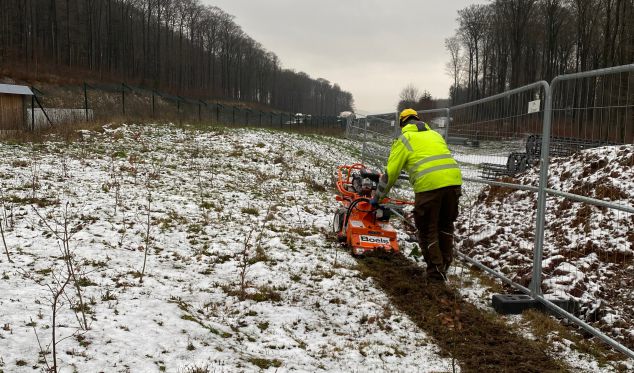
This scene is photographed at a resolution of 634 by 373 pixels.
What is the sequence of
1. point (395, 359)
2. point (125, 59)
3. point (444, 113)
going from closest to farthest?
point (395, 359) → point (444, 113) → point (125, 59)

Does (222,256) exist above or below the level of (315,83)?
below

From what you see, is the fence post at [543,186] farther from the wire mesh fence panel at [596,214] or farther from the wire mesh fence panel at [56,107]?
the wire mesh fence panel at [56,107]

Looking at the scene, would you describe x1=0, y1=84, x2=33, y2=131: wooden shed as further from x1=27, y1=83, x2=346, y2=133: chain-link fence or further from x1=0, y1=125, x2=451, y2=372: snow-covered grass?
x1=0, y1=125, x2=451, y2=372: snow-covered grass

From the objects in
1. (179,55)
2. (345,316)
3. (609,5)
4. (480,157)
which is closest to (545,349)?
(345,316)

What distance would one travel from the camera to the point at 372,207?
595 centimetres

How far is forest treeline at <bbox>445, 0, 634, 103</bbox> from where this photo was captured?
3184 cm

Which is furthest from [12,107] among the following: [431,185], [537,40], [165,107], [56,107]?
[537,40]

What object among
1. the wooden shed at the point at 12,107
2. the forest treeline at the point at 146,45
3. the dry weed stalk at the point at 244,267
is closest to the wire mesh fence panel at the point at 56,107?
the wooden shed at the point at 12,107

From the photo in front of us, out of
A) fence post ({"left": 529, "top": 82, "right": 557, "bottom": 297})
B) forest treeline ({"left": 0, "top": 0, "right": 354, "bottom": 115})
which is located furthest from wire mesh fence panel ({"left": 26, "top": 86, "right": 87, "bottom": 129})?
fence post ({"left": 529, "top": 82, "right": 557, "bottom": 297})

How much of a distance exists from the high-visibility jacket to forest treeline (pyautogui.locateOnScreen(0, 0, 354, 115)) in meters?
51.9

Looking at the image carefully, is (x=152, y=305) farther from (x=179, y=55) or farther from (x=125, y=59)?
(x=179, y=55)

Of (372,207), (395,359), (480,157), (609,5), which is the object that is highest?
(609,5)

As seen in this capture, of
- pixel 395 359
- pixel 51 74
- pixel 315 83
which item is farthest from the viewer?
pixel 315 83

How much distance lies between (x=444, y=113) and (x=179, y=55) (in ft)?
249
